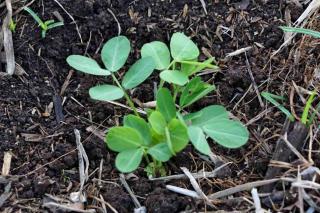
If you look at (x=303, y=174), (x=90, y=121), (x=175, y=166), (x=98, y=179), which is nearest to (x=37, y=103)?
(x=90, y=121)

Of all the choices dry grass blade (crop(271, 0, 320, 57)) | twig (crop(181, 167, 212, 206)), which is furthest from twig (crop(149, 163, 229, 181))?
dry grass blade (crop(271, 0, 320, 57))

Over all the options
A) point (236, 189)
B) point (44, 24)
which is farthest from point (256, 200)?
point (44, 24)

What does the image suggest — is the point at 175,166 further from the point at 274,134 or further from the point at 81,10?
the point at 81,10

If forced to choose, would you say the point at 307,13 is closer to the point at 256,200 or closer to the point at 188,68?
the point at 188,68

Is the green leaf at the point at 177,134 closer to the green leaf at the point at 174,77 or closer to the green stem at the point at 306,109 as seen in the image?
the green leaf at the point at 174,77

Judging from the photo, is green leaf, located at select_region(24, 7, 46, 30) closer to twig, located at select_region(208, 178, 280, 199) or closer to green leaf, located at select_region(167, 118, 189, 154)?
green leaf, located at select_region(167, 118, 189, 154)

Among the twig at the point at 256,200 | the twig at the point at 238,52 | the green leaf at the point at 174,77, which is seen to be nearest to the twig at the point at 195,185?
the twig at the point at 256,200
